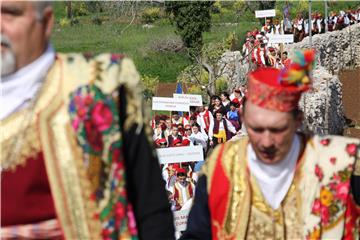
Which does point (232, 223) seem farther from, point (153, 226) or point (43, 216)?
point (43, 216)

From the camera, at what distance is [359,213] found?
3.37 m

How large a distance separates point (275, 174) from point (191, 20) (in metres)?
27.4

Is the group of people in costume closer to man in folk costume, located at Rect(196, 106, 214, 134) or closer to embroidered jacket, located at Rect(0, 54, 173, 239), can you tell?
embroidered jacket, located at Rect(0, 54, 173, 239)

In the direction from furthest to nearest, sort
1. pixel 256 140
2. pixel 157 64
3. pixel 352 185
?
1. pixel 157 64
2. pixel 352 185
3. pixel 256 140

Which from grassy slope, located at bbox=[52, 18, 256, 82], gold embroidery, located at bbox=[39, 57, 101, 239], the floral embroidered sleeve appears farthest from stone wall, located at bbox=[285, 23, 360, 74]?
gold embroidery, located at bbox=[39, 57, 101, 239]

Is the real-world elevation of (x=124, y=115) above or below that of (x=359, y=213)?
above

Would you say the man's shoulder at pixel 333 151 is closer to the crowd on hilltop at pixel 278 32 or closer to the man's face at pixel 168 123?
the man's face at pixel 168 123

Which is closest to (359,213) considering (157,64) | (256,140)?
(256,140)

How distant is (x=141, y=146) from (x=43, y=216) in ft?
1.14

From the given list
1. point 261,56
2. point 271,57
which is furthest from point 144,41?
point 271,57

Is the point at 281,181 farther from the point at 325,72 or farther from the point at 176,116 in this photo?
the point at 325,72

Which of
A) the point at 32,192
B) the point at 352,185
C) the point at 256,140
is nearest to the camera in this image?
the point at 32,192

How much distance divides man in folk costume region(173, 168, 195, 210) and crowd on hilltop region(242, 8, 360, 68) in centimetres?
703

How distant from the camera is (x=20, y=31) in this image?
2156mm
